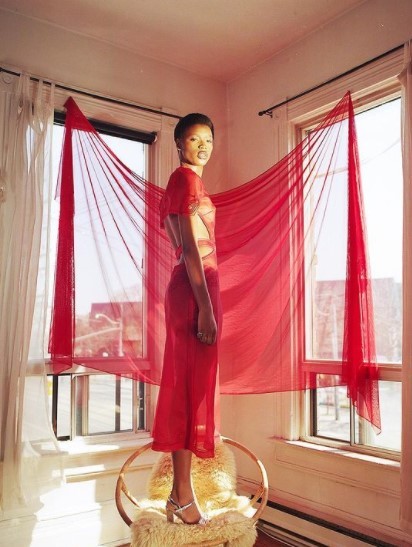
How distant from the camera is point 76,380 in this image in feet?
9.29

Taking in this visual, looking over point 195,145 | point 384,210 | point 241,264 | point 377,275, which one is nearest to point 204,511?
point 241,264

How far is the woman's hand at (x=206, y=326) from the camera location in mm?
1961

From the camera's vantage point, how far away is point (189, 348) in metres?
1.99

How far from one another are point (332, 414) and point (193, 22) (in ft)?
7.27

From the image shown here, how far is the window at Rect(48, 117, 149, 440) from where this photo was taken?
2.47 metres

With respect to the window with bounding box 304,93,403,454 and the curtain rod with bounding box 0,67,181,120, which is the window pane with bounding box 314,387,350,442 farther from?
the curtain rod with bounding box 0,67,181,120

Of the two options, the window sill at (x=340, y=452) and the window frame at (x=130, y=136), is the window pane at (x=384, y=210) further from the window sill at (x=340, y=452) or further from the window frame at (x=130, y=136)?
the window frame at (x=130, y=136)

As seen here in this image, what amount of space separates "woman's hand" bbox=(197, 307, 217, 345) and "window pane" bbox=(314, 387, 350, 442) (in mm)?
1094

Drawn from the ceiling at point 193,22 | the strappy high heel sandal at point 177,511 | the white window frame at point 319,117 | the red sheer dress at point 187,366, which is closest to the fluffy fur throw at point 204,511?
the strappy high heel sandal at point 177,511

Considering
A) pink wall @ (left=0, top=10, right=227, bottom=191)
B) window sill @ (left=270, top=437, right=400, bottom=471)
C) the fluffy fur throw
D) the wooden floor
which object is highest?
pink wall @ (left=0, top=10, right=227, bottom=191)

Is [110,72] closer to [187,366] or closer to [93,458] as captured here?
[187,366]

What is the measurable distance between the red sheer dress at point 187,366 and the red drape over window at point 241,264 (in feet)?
1.34

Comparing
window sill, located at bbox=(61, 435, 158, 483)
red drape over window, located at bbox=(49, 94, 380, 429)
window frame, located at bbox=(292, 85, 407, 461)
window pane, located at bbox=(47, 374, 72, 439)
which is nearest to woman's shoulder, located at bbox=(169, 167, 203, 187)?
red drape over window, located at bbox=(49, 94, 380, 429)

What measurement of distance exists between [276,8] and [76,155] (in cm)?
127
